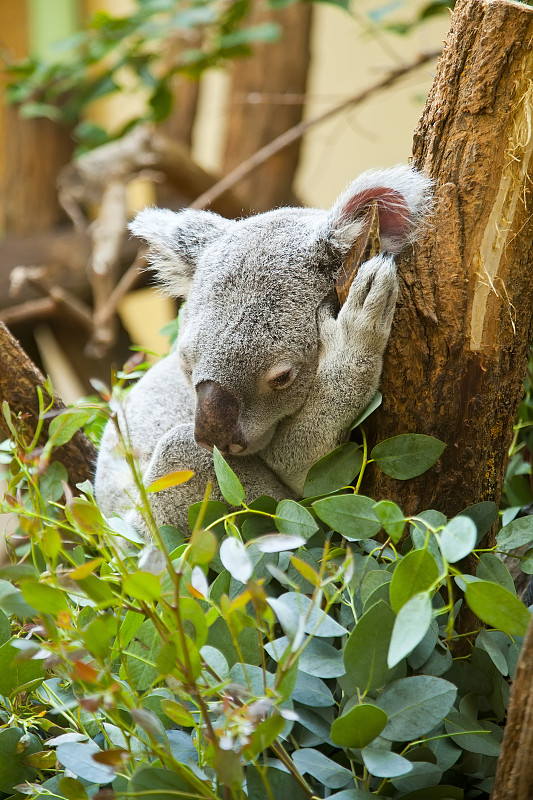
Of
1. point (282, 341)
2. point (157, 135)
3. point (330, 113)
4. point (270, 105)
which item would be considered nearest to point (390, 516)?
point (282, 341)

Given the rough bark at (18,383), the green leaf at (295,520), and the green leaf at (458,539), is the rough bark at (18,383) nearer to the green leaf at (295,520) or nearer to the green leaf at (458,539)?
the green leaf at (295,520)

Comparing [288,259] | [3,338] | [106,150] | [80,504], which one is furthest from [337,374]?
[106,150]

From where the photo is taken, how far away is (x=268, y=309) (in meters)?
1.51

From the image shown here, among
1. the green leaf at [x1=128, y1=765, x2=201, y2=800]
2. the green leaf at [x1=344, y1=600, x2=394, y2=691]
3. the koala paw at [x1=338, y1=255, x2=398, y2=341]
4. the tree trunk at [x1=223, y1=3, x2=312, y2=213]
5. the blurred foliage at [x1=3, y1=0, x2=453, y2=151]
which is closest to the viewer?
the green leaf at [x1=128, y1=765, x2=201, y2=800]

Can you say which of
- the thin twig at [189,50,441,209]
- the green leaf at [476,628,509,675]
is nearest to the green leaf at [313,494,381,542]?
the green leaf at [476,628,509,675]

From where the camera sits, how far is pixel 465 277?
134 centimetres

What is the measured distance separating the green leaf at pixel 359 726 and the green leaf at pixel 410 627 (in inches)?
6.0

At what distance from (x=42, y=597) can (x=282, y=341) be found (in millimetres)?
735

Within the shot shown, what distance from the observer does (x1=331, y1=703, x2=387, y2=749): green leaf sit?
3.20ft

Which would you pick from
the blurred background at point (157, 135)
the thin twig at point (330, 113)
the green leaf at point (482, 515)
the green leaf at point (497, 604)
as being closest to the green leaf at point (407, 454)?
the green leaf at point (482, 515)

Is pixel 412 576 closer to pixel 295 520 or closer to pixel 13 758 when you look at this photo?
pixel 295 520

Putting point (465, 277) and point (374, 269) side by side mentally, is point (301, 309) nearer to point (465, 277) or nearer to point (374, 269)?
point (374, 269)

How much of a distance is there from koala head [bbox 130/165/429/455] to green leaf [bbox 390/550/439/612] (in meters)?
0.55

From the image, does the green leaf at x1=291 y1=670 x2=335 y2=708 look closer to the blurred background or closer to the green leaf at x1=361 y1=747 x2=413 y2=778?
the green leaf at x1=361 y1=747 x2=413 y2=778
